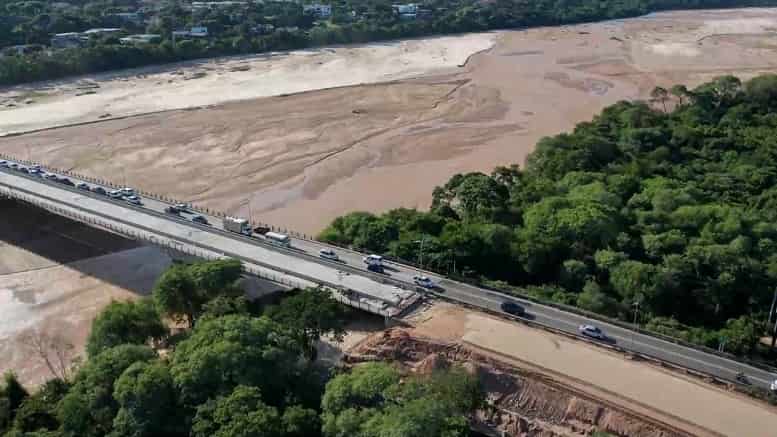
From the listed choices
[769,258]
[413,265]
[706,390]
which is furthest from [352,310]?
[769,258]

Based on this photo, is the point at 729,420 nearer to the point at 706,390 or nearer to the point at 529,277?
the point at 706,390

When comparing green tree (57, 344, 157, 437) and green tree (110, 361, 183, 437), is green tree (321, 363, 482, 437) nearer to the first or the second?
green tree (110, 361, 183, 437)

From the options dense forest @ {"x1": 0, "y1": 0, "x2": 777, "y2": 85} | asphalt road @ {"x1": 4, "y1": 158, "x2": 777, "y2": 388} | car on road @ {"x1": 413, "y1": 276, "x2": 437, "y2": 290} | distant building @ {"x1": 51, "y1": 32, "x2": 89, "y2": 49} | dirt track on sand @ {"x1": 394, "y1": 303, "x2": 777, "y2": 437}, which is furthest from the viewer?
distant building @ {"x1": 51, "y1": 32, "x2": 89, "y2": 49}

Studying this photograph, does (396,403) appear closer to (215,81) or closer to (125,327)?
(125,327)

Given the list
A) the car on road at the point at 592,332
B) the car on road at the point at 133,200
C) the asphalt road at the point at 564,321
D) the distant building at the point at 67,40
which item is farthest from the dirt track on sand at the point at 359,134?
the distant building at the point at 67,40

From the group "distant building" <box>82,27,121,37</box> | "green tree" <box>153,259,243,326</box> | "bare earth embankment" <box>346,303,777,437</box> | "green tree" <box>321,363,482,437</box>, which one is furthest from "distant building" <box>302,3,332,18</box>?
"green tree" <box>321,363,482,437</box>

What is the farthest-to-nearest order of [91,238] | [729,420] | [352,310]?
[91,238] < [352,310] < [729,420]

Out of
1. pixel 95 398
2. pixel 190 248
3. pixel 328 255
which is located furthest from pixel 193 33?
pixel 95 398
